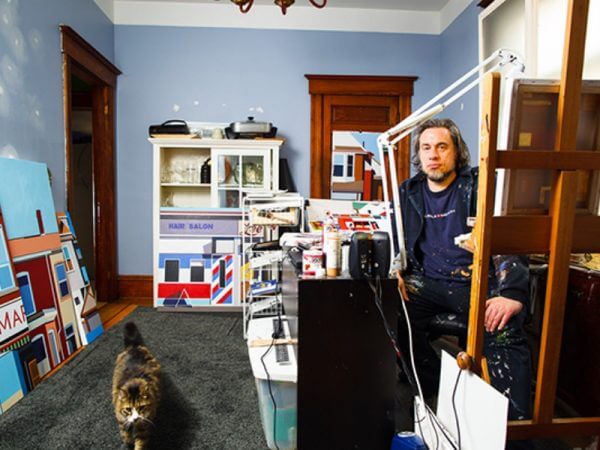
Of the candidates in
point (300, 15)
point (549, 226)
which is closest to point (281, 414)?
point (549, 226)

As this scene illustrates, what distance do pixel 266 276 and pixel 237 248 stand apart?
13.7 inches

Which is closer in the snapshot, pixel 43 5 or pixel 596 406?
pixel 596 406

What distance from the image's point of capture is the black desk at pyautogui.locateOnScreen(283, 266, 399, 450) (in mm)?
1241

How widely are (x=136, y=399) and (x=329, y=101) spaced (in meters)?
2.91

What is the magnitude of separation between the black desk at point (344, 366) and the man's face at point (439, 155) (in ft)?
2.39

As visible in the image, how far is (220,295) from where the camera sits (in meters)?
3.16

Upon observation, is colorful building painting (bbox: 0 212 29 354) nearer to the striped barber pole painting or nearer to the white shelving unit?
the white shelving unit

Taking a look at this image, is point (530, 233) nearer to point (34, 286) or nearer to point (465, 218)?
point (465, 218)

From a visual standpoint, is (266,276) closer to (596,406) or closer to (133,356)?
(133,356)

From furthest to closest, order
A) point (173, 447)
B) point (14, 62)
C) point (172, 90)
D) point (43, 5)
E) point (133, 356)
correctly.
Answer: point (172, 90) < point (43, 5) < point (14, 62) < point (133, 356) < point (173, 447)

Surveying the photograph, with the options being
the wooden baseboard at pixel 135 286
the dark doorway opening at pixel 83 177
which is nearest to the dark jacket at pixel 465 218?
the wooden baseboard at pixel 135 286

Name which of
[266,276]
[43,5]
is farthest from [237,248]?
[43,5]

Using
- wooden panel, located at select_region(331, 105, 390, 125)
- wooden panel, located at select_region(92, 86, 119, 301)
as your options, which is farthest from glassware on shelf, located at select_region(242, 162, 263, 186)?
wooden panel, located at select_region(92, 86, 119, 301)

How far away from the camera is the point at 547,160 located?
0.81 meters
